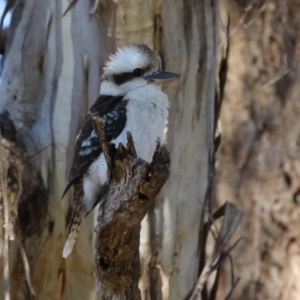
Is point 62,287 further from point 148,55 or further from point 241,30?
point 241,30


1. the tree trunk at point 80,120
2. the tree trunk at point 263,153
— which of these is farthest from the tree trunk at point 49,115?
the tree trunk at point 263,153

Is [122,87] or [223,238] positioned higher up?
[122,87]

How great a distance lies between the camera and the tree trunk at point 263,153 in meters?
4.11

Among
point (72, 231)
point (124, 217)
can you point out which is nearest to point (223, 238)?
point (72, 231)

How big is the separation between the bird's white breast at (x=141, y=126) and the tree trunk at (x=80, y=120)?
513 millimetres

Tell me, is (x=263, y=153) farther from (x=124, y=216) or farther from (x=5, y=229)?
(x=124, y=216)

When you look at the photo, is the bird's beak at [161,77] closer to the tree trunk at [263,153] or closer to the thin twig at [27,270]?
the thin twig at [27,270]

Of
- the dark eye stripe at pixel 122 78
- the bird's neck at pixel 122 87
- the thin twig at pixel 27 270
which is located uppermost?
the dark eye stripe at pixel 122 78

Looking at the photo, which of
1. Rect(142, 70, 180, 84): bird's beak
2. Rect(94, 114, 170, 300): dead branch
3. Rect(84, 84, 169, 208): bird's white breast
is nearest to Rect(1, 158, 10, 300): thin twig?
Rect(84, 84, 169, 208): bird's white breast

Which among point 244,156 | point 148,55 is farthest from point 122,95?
point 244,156

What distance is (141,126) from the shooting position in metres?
2.83

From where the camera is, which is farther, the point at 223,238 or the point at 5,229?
the point at 223,238

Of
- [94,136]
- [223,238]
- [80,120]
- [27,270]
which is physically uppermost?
[80,120]

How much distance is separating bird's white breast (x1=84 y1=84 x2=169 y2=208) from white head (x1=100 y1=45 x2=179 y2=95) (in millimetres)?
43
